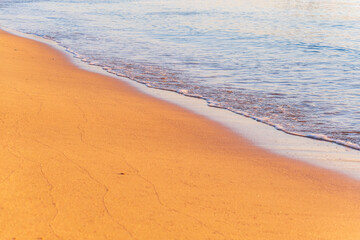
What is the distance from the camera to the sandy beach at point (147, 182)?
3074 millimetres

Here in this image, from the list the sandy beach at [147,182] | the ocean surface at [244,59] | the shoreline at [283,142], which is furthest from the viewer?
the ocean surface at [244,59]

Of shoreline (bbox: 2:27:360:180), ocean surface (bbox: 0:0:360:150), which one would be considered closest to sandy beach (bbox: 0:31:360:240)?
shoreline (bbox: 2:27:360:180)

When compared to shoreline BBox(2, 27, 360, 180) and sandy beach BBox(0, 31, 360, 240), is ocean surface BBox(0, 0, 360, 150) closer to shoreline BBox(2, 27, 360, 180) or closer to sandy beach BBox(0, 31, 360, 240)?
shoreline BBox(2, 27, 360, 180)

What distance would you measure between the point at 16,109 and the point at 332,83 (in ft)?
19.9

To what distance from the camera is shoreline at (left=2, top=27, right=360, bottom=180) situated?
15.7 ft

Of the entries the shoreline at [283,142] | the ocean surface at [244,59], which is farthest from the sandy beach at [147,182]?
the ocean surface at [244,59]

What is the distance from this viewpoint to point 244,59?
1153 cm

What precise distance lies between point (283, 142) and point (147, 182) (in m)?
2.31

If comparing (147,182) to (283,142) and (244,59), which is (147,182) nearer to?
(283,142)

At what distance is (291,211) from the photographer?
11.5 feet

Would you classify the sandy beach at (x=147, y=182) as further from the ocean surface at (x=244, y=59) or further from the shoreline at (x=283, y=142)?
the ocean surface at (x=244, y=59)

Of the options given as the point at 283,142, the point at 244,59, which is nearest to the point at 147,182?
the point at 283,142

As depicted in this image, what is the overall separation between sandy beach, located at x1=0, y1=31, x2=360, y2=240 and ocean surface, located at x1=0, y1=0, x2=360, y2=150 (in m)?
1.55

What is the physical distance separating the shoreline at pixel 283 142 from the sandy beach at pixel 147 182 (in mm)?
218
